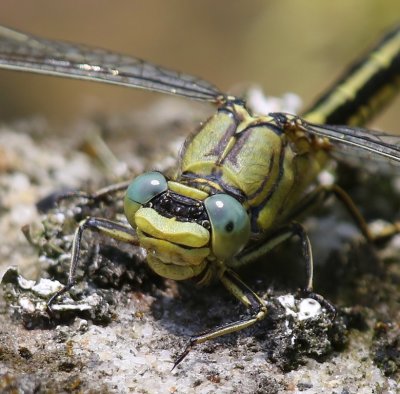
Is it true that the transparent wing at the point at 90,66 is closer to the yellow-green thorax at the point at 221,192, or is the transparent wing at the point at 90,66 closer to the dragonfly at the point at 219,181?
the dragonfly at the point at 219,181

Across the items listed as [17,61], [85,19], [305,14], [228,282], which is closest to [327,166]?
[228,282]

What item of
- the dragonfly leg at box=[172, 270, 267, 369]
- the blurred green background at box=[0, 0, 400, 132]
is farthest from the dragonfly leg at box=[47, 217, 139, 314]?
the blurred green background at box=[0, 0, 400, 132]

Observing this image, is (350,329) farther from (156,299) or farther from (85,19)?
(85,19)

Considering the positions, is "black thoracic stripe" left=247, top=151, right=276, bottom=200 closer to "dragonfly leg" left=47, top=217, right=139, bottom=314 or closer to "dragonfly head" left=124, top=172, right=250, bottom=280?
"dragonfly head" left=124, top=172, right=250, bottom=280

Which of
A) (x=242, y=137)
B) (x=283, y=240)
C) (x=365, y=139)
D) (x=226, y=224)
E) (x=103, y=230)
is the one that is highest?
(x=365, y=139)

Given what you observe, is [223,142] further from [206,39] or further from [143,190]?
[206,39]

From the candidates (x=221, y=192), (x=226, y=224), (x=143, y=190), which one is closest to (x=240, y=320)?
(x=226, y=224)
